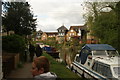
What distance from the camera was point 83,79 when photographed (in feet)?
28.4

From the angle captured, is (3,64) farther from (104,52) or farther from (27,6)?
(27,6)

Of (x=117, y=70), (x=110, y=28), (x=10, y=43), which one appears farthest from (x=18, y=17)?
(x=117, y=70)

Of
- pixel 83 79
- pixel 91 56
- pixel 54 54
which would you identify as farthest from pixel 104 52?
pixel 54 54

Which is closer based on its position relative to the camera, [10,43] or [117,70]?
[117,70]

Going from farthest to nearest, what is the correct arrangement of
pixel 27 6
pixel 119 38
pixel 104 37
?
pixel 27 6
pixel 104 37
pixel 119 38

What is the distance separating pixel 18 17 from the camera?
14297 mm

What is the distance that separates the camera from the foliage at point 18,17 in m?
13.8

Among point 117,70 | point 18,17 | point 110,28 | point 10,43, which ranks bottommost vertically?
point 117,70

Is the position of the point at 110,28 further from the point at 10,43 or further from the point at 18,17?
the point at 18,17

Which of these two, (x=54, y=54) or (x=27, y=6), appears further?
(x=54, y=54)

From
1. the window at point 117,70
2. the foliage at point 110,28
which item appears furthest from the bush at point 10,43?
the window at point 117,70

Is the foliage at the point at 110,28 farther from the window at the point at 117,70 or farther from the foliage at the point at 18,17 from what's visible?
the foliage at the point at 18,17

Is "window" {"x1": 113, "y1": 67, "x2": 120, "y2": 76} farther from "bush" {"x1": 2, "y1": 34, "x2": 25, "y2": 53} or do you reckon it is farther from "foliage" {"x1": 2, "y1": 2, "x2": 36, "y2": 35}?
"foliage" {"x1": 2, "y1": 2, "x2": 36, "y2": 35}

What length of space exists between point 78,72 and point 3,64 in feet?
14.4
